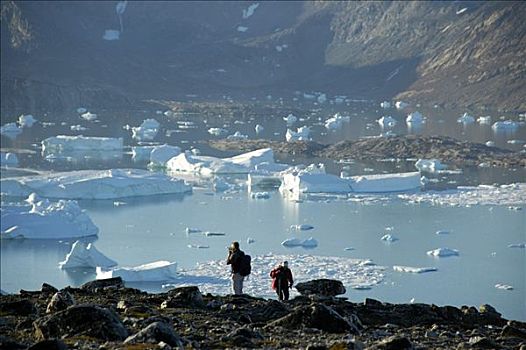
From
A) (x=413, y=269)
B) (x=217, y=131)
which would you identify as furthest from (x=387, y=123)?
(x=413, y=269)

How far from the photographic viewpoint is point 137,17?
335 feet

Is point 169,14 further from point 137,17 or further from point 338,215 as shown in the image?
point 338,215

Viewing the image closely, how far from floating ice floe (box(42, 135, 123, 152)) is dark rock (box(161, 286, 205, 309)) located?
111ft

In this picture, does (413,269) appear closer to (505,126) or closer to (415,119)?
(505,126)

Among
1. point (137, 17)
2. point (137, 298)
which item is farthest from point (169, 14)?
point (137, 298)

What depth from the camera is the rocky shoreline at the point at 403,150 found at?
1618 inches

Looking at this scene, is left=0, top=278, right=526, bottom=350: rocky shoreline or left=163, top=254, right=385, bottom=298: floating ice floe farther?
left=163, top=254, right=385, bottom=298: floating ice floe

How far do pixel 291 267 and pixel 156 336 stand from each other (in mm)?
14364

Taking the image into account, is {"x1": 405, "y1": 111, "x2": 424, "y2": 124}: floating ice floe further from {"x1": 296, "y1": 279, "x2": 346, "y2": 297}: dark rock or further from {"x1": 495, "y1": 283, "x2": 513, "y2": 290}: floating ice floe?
{"x1": 296, "y1": 279, "x2": 346, "y2": 297}: dark rock

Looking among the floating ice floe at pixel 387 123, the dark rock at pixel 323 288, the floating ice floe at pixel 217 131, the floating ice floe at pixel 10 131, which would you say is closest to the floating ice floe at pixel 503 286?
the dark rock at pixel 323 288

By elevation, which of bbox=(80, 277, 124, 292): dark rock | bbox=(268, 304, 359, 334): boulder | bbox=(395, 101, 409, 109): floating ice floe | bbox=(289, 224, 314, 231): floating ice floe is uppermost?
bbox=(395, 101, 409, 109): floating ice floe

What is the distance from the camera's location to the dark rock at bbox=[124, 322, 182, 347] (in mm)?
8172

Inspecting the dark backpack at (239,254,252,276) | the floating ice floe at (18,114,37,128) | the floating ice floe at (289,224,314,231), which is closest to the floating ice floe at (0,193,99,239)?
the floating ice floe at (289,224,314,231)

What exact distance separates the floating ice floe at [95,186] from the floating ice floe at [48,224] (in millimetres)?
5219
